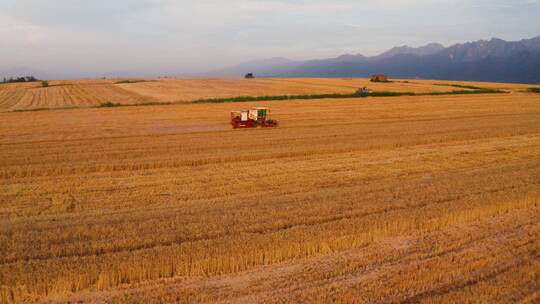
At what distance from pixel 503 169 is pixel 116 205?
33.9 feet

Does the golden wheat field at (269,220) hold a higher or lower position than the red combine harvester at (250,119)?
lower

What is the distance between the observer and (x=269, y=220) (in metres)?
8.23

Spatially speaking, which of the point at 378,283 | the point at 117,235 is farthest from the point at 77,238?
the point at 378,283

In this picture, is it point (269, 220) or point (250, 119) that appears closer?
point (269, 220)

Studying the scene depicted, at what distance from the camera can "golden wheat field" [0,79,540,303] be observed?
19.4 ft

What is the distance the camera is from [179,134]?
19500 mm

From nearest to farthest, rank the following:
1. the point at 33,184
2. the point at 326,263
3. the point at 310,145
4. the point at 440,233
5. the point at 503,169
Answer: the point at 326,263, the point at 440,233, the point at 33,184, the point at 503,169, the point at 310,145

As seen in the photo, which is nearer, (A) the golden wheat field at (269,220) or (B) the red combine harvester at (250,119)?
(A) the golden wheat field at (269,220)

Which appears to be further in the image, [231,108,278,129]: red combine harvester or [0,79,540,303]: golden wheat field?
[231,108,278,129]: red combine harvester

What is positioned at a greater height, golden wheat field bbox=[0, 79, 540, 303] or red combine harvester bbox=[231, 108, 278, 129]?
red combine harvester bbox=[231, 108, 278, 129]

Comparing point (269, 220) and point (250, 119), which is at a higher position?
point (250, 119)

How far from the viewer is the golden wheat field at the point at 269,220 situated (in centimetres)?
591

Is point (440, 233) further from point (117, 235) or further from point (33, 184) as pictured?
point (33, 184)

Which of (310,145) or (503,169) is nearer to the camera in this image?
(503,169)
